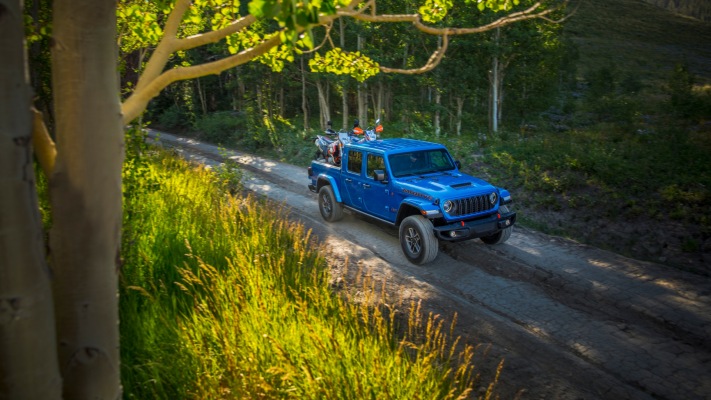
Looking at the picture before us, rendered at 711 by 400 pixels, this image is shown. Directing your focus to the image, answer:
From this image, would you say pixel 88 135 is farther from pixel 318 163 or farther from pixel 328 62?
pixel 318 163

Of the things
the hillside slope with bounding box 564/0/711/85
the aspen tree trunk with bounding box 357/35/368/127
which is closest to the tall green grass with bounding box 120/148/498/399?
the aspen tree trunk with bounding box 357/35/368/127

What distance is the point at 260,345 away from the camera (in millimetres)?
3674

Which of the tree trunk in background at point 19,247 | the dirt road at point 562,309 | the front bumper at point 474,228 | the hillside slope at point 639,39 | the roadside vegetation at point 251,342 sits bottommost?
the dirt road at point 562,309

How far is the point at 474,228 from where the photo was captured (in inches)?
290

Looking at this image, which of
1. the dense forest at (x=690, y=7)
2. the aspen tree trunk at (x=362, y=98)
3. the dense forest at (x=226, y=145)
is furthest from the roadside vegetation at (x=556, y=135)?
the dense forest at (x=690, y=7)

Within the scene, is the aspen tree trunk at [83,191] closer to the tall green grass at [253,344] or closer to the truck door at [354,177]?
the tall green grass at [253,344]

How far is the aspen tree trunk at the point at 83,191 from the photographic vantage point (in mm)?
2387

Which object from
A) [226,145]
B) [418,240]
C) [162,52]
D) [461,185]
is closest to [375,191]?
[418,240]

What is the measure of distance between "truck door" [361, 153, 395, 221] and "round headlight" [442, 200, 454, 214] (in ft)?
3.87

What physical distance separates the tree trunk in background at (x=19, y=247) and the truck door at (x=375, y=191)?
6.45 meters

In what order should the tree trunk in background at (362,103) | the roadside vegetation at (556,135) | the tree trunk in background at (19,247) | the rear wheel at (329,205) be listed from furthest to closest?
the tree trunk in background at (362,103), the rear wheel at (329,205), the roadside vegetation at (556,135), the tree trunk in background at (19,247)

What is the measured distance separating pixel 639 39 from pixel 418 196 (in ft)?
224

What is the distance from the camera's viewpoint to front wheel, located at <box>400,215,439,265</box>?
7293 mm

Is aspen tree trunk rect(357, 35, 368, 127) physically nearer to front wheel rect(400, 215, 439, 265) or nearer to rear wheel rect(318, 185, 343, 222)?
rear wheel rect(318, 185, 343, 222)
